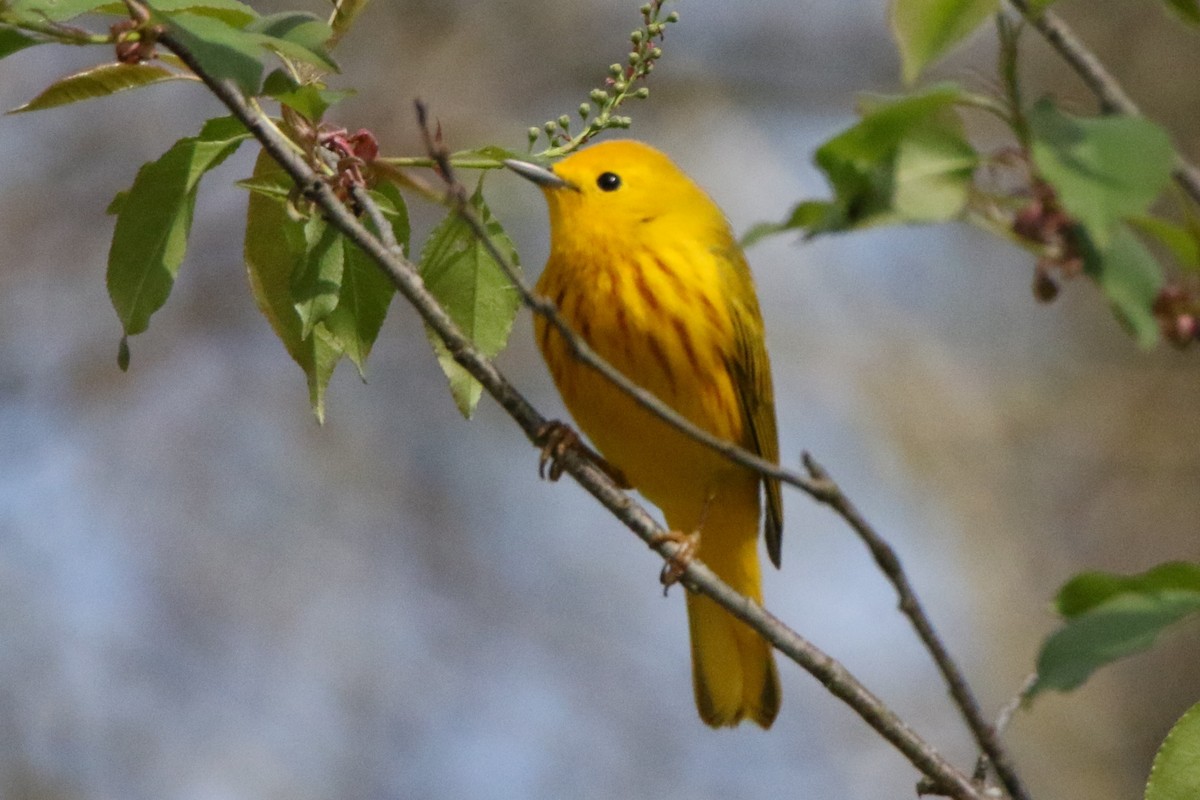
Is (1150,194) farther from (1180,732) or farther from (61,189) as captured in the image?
(61,189)

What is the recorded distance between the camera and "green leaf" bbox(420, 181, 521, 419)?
2.63m

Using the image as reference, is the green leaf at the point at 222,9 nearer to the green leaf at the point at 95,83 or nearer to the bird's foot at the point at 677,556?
the green leaf at the point at 95,83

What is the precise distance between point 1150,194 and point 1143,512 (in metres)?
8.15

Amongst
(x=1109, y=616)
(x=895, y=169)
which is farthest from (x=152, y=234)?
(x=1109, y=616)

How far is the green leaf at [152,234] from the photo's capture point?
244cm

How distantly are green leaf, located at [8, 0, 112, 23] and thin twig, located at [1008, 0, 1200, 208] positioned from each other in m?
1.32

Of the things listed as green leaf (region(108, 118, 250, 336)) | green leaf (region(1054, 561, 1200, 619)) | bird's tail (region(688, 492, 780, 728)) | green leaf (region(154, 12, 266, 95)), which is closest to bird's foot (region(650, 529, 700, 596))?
bird's tail (region(688, 492, 780, 728))

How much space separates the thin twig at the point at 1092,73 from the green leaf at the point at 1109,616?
0.35 m

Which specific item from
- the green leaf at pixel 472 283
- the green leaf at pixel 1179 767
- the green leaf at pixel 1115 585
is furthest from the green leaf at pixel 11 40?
Answer: the green leaf at pixel 1179 767

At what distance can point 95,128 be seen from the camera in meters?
8.34

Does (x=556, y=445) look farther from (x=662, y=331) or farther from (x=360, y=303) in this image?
(x=360, y=303)

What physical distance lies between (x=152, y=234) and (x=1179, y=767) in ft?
5.44

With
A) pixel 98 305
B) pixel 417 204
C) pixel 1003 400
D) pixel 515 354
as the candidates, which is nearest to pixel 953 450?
pixel 1003 400

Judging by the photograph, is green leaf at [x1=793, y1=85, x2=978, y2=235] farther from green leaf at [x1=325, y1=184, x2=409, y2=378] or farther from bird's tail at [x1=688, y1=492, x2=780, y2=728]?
bird's tail at [x1=688, y1=492, x2=780, y2=728]
